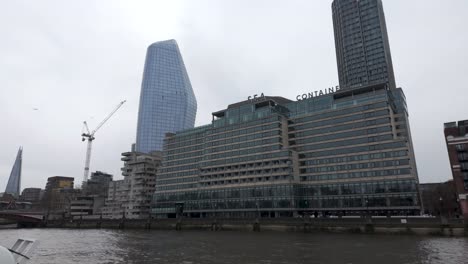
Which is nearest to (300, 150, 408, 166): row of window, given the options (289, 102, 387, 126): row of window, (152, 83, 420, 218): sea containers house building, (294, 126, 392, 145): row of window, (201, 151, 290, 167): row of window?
(152, 83, 420, 218): sea containers house building

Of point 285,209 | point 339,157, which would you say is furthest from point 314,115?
point 285,209

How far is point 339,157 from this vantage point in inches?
5310

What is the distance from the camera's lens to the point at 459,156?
106m

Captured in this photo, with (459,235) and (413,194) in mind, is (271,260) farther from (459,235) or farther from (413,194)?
(413,194)

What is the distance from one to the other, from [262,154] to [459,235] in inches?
3371

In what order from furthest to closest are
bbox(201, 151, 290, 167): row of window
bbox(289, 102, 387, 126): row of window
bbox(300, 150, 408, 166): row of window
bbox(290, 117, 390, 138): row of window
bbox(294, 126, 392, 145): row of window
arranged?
bbox(201, 151, 290, 167): row of window < bbox(289, 102, 387, 126): row of window < bbox(290, 117, 390, 138): row of window < bbox(294, 126, 392, 145): row of window < bbox(300, 150, 408, 166): row of window

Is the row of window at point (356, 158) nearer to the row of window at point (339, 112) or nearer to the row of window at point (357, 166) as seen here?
the row of window at point (357, 166)

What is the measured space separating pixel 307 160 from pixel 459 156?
2181 inches

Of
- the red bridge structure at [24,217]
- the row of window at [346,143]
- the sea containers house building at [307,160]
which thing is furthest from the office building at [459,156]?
the red bridge structure at [24,217]

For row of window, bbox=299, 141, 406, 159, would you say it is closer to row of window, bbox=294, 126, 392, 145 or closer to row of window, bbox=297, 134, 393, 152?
row of window, bbox=297, 134, 393, 152

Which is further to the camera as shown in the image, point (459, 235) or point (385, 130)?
point (385, 130)

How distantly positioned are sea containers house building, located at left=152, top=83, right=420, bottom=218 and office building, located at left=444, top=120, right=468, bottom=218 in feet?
50.8

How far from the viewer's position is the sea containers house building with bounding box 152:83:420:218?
124750 mm

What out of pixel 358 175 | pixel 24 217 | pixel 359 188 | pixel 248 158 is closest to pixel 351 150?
pixel 358 175
